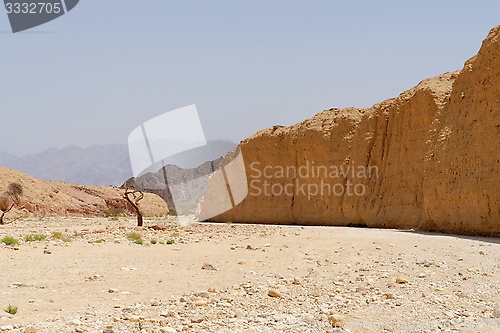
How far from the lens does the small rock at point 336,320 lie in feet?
20.0

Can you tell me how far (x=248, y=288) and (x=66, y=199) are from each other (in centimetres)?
4630

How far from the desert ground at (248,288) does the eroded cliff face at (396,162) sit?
4.07 metres

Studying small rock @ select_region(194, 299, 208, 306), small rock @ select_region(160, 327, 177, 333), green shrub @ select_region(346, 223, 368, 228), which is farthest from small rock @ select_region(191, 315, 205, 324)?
green shrub @ select_region(346, 223, 368, 228)

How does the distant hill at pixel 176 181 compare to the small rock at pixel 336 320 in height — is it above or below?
above

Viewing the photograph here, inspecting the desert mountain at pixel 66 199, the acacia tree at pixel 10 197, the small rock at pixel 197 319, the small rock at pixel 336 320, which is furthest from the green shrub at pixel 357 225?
the desert mountain at pixel 66 199

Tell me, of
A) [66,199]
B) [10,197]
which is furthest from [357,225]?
[66,199]

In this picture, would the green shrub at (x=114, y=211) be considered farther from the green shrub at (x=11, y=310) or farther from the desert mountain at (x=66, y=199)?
the green shrub at (x=11, y=310)

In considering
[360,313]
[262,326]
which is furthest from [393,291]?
[262,326]

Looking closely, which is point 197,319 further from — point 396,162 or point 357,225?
point 357,225

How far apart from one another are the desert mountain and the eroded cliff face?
64.6ft

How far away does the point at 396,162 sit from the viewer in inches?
851

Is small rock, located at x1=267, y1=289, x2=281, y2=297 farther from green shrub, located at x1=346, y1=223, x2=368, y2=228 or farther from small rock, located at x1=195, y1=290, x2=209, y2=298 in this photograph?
green shrub, located at x1=346, y1=223, x2=368, y2=228

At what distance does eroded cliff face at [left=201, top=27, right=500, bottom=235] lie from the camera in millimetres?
15922

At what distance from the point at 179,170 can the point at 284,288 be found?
2800 inches
